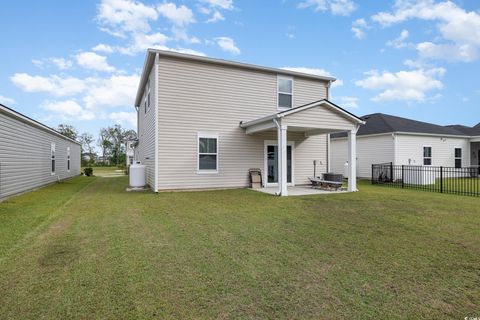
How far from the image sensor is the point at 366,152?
1838 centimetres

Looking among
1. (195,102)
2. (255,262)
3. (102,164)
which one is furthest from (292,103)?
(102,164)

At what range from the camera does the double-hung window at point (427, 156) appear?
18047mm

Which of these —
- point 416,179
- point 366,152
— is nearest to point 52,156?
point 366,152

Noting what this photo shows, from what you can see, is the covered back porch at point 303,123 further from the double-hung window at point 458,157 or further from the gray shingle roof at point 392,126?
the double-hung window at point 458,157

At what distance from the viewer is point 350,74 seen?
1563 centimetres

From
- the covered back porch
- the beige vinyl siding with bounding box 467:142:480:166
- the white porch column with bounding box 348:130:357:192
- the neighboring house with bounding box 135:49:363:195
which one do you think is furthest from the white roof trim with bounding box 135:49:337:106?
the beige vinyl siding with bounding box 467:142:480:166

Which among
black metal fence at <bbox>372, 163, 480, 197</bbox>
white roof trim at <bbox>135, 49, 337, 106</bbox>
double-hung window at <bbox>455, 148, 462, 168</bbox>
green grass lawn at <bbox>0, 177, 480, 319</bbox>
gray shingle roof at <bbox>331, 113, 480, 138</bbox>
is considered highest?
white roof trim at <bbox>135, 49, 337, 106</bbox>

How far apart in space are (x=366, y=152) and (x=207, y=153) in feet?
38.4

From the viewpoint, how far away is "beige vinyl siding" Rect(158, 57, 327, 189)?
35.9 feet

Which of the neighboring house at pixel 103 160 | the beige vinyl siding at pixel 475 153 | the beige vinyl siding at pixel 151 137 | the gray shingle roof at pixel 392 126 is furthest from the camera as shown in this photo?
the neighboring house at pixel 103 160

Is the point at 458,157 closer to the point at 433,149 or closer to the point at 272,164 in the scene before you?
the point at 433,149

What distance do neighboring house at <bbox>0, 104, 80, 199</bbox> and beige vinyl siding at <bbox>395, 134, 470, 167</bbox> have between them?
18.4 m

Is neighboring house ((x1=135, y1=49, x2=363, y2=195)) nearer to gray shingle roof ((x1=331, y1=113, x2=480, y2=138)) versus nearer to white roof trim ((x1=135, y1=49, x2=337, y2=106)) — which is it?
white roof trim ((x1=135, y1=49, x2=337, y2=106))

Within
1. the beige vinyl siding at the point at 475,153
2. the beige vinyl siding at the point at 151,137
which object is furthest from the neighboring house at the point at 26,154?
the beige vinyl siding at the point at 475,153
